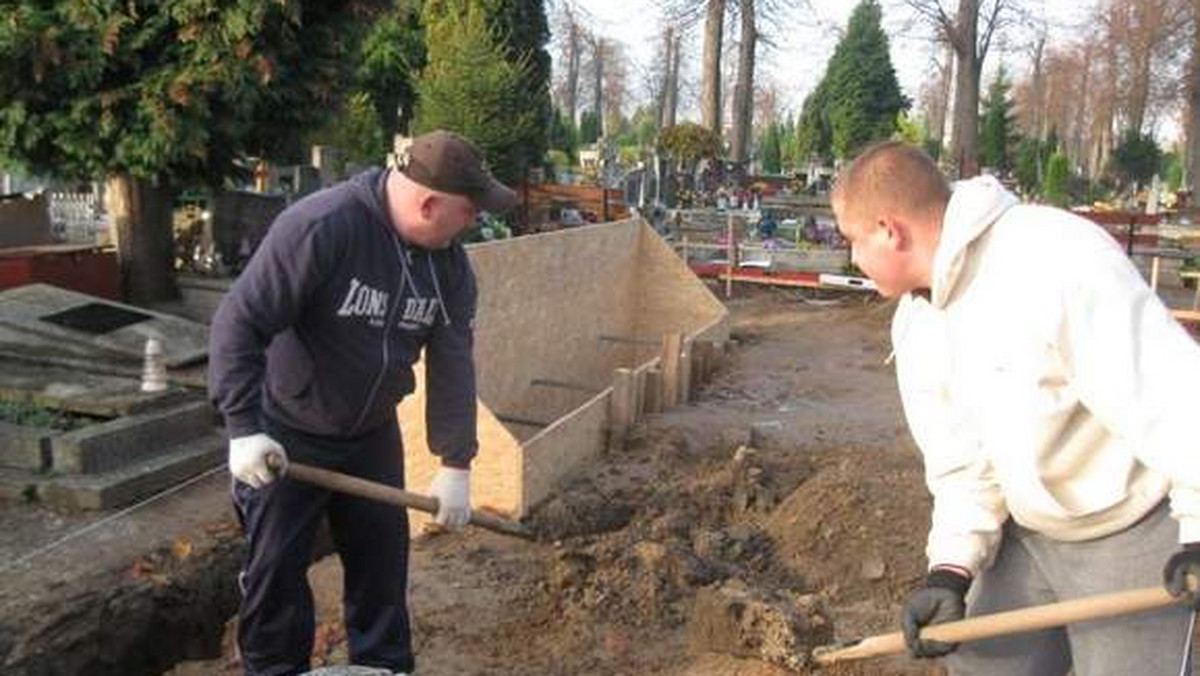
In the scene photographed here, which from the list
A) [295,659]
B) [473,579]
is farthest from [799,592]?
[295,659]

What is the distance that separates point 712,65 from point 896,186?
1149 inches

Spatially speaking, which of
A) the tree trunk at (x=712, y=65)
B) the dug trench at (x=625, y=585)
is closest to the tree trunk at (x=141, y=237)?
the dug trench at (x=625, y=585)

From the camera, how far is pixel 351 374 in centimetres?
352

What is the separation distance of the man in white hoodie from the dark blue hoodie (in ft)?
5.07

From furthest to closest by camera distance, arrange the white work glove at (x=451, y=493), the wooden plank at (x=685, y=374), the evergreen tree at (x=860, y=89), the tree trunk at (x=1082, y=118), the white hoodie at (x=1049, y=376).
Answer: the evergreen tree at (x=860, y=89) → the tree trunk at (x=1082, y=118) → the wooden plank at (x=685, y=374) → the white work glove at (x=451, y=493) → the white hoodie at (x=1049, y=376)

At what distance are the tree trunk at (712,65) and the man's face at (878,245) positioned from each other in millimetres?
28125

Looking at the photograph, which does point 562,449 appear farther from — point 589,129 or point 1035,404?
point 589,129

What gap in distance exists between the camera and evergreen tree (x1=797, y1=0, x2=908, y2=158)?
5125cm

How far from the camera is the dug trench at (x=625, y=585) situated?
4352mm

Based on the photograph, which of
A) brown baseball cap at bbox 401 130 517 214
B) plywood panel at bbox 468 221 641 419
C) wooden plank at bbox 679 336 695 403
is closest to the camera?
brown baseball cap at bbox 401 130 517 214

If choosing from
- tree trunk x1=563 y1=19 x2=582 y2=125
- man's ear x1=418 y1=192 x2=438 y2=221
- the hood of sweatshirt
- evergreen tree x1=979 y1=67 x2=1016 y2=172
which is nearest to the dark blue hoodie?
man's ear x1=418 y1=192 x2=438 y2=221

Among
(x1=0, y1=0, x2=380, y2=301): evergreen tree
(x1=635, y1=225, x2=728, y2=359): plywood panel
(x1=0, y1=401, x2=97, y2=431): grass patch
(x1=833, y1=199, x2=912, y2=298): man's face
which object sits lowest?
(x1=0, y1=401, x2=97, y2=431): grass patch

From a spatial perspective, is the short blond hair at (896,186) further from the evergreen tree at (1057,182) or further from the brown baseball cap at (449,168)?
the evergreen tree at (1057,182)

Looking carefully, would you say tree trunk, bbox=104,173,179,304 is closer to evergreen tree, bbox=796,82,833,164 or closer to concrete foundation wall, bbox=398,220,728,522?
concrete foundation wall, bbox=398,220,728,522
